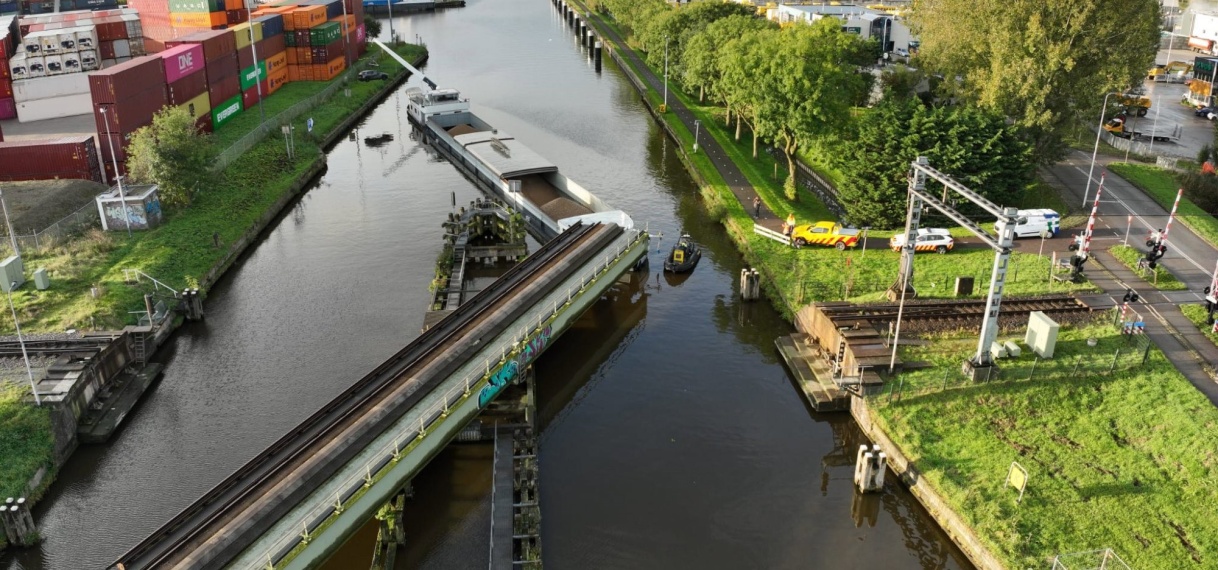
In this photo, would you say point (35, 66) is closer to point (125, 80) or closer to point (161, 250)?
point (125, 80)

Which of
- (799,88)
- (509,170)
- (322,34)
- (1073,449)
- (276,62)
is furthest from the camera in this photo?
(322,34)

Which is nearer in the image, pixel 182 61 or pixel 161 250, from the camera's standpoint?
pixel 161 250

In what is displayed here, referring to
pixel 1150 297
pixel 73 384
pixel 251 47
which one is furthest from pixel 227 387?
pixel 251 47

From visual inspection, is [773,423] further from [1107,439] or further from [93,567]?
[93,567]

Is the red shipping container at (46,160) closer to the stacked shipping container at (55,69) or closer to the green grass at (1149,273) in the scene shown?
the stacked shipping container at (55,69)

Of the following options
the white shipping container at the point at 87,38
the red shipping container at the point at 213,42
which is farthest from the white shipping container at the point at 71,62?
the red shipping container at the point at 213,42

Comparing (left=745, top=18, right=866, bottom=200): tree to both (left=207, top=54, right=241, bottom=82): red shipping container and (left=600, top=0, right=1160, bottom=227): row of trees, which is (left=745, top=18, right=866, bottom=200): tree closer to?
(left=600, top=0, right=1160, bottom=227): row of trees

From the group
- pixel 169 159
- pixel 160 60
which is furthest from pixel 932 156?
pixel 160 60

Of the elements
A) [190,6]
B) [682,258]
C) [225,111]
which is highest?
[190,6]
